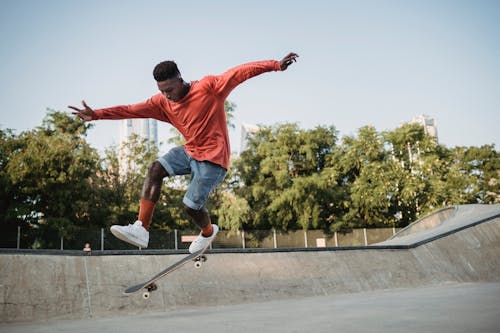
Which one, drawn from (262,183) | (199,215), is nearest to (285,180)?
(262,183)

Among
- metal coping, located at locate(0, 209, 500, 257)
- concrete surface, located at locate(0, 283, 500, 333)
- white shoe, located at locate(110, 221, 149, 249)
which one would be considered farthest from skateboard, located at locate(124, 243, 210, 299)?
metal coping, located at locate(0, 209, 500, 257)

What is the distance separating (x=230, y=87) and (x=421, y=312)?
3.45 meters

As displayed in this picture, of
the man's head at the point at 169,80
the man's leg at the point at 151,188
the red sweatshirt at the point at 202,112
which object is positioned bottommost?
the man's leg at the point at 151,188

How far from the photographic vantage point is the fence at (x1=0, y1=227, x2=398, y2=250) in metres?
26.3

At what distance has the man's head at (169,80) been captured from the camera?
4414mm

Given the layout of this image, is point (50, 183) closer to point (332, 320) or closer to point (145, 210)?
point (145, 210)

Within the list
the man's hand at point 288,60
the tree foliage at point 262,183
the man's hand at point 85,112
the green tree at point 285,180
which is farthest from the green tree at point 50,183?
the man's hand at point 288,60

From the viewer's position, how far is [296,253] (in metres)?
9.50

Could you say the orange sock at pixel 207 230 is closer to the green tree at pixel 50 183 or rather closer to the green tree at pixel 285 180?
the green tree at pixel 50 183

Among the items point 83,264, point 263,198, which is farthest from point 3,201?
point 83,264

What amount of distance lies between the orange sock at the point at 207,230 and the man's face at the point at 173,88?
1.80m

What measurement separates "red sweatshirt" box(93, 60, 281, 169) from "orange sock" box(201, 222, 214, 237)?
3.61 feet

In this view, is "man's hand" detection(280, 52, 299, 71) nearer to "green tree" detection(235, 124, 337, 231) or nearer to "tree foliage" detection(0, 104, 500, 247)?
"tree foliage" detection(0, 104, 500, 247)

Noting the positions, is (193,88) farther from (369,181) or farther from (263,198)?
(369,181)
